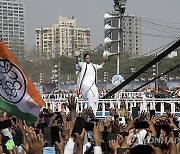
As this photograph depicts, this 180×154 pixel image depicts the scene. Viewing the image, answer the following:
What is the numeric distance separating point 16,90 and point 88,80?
6.69 m

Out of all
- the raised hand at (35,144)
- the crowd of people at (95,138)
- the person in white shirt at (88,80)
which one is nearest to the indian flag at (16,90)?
the crowd of people at (95,138)

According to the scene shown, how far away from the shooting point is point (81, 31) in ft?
396

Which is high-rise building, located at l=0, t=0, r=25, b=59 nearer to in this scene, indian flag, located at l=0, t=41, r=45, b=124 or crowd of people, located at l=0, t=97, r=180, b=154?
indian flag, located at l=0, t=41, r=45, b=124

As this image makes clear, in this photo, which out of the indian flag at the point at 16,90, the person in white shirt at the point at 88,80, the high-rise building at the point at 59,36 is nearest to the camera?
the indian flag at the point at 16,90

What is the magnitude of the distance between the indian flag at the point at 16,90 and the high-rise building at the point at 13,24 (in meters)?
61.6

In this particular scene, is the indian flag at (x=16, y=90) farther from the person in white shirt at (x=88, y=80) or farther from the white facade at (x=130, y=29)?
the white facade at (x=130, y=29)

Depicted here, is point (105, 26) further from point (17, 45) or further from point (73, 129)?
point (17, 45)

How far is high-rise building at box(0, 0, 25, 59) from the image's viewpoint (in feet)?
238

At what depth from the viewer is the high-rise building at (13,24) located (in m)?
72.5

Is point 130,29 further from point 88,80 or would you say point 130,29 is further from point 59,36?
point 59,36

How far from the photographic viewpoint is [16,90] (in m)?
7.02

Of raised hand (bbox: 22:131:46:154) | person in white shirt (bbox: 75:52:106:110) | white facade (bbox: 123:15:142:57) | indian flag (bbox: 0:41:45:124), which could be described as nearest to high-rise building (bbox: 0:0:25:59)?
Result: white facade (bbox: 123:15:142:57)

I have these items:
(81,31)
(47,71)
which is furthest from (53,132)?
(81,31)

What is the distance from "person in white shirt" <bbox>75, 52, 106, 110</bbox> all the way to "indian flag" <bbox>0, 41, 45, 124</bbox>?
6.40 m
